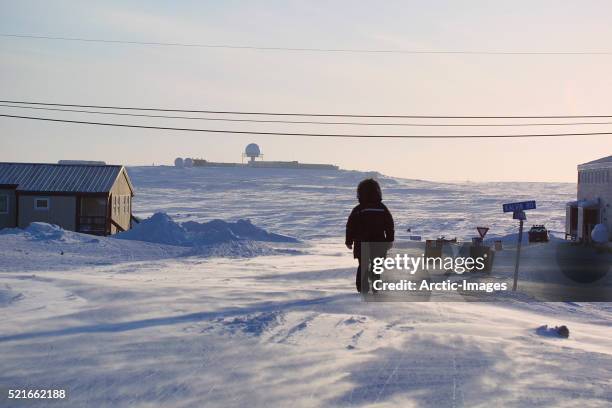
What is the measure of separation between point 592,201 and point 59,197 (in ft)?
100

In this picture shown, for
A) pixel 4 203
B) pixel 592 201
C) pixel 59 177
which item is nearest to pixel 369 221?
pixel 59 177

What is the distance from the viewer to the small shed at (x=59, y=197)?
40.8 meters

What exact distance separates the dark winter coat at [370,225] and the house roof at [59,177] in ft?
112

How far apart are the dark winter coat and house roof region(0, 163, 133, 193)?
112 ft

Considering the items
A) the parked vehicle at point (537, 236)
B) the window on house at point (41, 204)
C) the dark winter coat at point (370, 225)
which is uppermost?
the dark winter coat at point (370, 225)

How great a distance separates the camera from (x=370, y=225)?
8.45 meters

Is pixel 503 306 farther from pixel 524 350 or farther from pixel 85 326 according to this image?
pixel 85 326

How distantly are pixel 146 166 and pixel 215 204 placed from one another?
72422 mm

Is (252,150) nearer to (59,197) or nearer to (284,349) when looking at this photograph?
(59,197)

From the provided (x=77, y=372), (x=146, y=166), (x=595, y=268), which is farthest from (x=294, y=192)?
(x=77, y=372)

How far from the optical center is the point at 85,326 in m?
8.30

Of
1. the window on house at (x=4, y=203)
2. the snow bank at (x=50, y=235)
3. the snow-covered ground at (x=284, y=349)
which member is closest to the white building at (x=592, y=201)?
the snow bank at (x=50, y=235)

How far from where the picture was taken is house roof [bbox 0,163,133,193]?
4088cm

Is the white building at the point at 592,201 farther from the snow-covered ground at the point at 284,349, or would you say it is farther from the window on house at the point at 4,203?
the window on house at the point at 4,203
